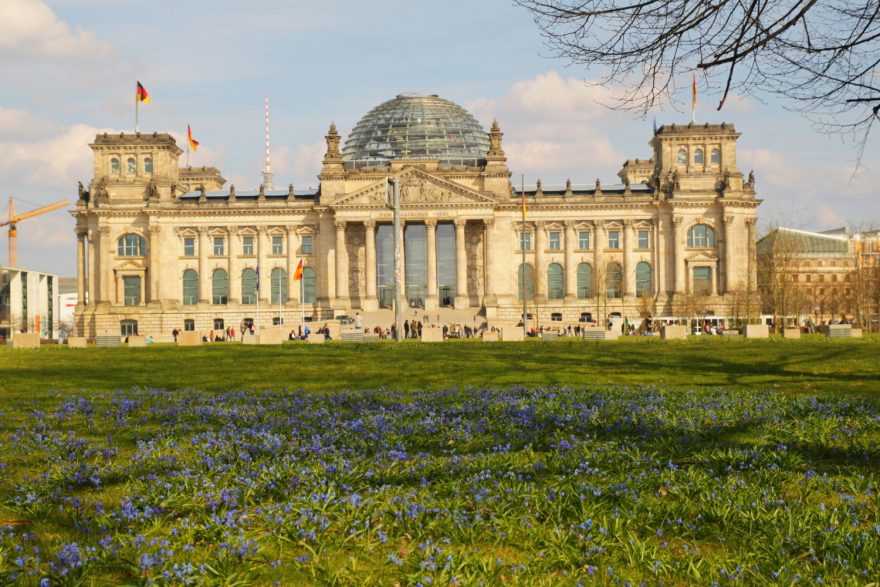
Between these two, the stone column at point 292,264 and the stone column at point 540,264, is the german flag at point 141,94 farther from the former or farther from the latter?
the stone column at point 540,264

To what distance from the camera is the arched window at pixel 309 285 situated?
4592 inches

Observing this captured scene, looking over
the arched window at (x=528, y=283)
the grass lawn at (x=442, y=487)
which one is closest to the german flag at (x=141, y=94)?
the arched window at (x=528, y=283)

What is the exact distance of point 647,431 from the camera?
51.1 ft

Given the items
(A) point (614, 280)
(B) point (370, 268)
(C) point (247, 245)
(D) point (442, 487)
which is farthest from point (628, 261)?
(D) point (442, 487)

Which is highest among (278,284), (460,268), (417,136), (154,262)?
(417,136)

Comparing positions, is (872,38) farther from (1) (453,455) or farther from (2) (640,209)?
(2) (640,209)

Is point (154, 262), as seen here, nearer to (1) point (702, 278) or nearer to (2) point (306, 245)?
(2) point (306, 245)

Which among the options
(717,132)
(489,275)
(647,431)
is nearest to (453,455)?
(647,431)

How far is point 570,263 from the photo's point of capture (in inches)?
4555

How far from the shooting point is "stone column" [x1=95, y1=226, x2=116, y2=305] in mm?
114938

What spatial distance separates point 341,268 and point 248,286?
42.5 ft

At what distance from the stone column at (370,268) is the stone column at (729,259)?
4321cm

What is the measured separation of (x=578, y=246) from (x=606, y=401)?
98.5 metres

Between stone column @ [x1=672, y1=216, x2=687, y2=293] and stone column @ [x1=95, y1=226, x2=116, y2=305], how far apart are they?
232 ft
